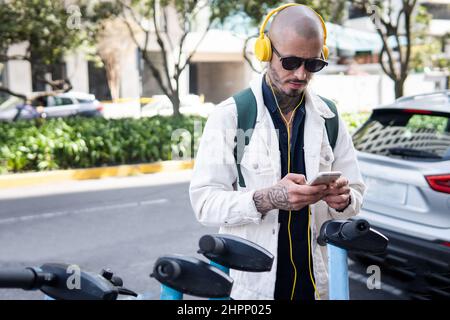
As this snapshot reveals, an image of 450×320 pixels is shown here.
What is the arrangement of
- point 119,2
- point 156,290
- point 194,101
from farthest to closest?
point 194,101
point 119,2
point 156,290

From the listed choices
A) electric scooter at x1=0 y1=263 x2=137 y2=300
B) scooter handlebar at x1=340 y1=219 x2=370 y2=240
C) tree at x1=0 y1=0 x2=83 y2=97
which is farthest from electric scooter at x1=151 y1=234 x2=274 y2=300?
A: tree at x1=0 y1=0 x2=83 y2=97

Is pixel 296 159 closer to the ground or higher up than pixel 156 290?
higher up

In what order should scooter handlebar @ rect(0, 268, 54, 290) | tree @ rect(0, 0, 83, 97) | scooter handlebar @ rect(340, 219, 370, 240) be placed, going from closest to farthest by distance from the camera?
scooter handlebar @ rect(0, 268, 54, 290) < scooter handlebar @ rect(340, 219, 370, 240) < tree @ rect(0, 0, 83, 97)

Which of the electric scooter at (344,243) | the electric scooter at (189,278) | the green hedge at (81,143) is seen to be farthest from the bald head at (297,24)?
the green hedge at (81,143)

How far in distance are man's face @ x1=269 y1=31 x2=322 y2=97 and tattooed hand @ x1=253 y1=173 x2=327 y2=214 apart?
371 millimetres

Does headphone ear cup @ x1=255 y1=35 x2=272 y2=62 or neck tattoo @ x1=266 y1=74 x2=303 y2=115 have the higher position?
headphone ear cup @ x1=255 y1=35 x2=272 y2=62

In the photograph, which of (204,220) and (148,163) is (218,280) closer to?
(204,220)

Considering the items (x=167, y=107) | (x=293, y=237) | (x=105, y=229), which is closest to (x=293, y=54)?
(x=293, y=237)

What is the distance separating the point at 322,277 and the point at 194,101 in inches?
952

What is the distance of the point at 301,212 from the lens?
196cm

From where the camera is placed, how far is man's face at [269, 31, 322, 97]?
74.6 inches

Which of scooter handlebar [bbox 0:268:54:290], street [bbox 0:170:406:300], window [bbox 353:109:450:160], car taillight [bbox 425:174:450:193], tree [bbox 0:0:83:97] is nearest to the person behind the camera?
scooter handlebar [bbox 0:268:54:290]

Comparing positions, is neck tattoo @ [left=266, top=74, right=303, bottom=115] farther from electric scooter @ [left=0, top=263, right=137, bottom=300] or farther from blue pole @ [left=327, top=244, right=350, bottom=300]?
electric scooter @ [left=0, top=263, right=137, bottom=300]

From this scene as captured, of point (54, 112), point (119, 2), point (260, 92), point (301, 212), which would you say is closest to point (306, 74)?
point (260, 92)
